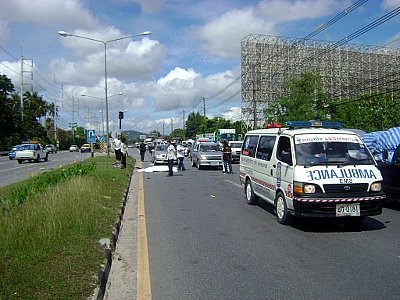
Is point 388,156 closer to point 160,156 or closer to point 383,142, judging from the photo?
point 383,142

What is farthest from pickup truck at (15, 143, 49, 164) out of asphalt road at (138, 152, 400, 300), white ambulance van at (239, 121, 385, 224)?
white ambulance van at (239, 121, 385, 224)

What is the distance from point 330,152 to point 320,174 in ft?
2.67

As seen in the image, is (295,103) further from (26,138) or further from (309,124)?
(26,138)

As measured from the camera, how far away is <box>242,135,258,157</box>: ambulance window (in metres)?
12.0

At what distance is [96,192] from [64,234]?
14.8 ft

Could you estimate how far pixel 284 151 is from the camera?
947 centimetres

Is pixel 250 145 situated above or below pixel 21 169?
above

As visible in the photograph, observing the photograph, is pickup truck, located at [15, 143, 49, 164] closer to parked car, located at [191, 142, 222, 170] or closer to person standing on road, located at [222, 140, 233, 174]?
parked car, located at [191, 142, 222, 170]

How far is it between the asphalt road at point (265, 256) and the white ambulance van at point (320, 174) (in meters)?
0.50

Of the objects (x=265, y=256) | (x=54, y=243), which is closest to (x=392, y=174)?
(x=265, y=256)

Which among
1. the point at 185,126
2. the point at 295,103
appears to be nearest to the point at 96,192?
the point at 295,103

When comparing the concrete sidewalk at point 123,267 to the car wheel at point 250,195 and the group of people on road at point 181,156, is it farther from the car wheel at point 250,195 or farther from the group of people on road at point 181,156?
the group of people on road at point 181,156

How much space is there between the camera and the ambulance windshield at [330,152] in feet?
28.8

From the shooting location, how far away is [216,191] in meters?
15.8
